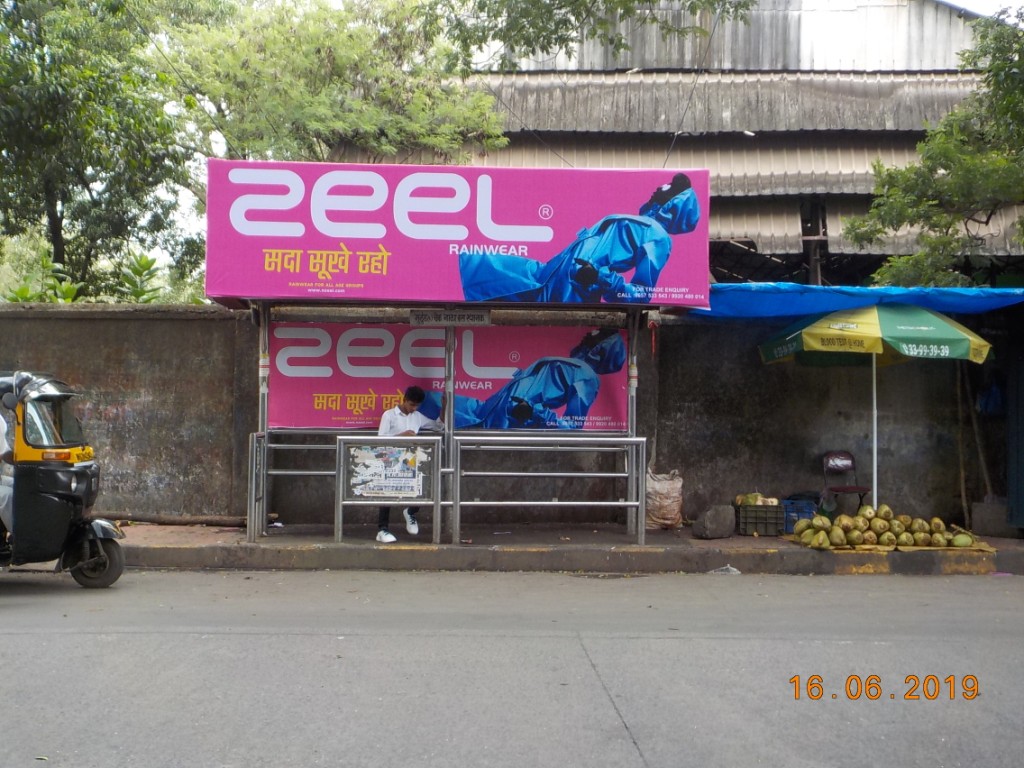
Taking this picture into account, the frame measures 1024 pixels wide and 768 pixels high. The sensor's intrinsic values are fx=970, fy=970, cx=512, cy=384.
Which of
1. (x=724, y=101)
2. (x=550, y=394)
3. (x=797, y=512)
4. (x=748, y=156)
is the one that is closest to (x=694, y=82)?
(x=724, y=101)

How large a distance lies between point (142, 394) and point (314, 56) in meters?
8.98

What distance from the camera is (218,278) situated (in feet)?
28.4

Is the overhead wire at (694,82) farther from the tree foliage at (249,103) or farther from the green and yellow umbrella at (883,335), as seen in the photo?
the green and yellow umbrella at (883,335)

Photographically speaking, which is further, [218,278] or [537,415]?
[537,415]

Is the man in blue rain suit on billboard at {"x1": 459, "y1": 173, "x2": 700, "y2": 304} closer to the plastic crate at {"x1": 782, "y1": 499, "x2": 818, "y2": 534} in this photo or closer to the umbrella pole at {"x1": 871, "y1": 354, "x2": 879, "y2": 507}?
the umbrella pole at {"x1": 871, "y1": 354, "x2": 879, "y2": 507}

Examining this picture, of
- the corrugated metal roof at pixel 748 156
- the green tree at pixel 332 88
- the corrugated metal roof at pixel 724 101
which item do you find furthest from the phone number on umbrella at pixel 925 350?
the green tree at pixel 332 88

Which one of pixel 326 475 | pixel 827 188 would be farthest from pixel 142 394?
pixel 827 188

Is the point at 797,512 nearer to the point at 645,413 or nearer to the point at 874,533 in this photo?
the point at 874,533

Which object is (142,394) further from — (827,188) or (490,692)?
(827,188)

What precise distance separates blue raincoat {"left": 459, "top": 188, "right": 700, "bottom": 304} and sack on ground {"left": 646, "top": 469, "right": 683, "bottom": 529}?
2159mm

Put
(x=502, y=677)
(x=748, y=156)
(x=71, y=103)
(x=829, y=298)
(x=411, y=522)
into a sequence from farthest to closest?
1. (x=748, y=156)
2. (x=71, y=103)
3. (x=411, y=522)
4. (x=829, y=298)
5. (x=502, y=677)

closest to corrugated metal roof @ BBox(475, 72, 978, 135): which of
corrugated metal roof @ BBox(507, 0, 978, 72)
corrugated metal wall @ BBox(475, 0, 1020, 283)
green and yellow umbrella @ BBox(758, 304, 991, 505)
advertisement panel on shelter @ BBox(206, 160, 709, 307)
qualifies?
corrugated metal wall @ BBox(475, 0, 1020, 283)

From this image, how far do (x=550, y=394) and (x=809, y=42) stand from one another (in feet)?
42.5

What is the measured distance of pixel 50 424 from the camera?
7480 millimetres
